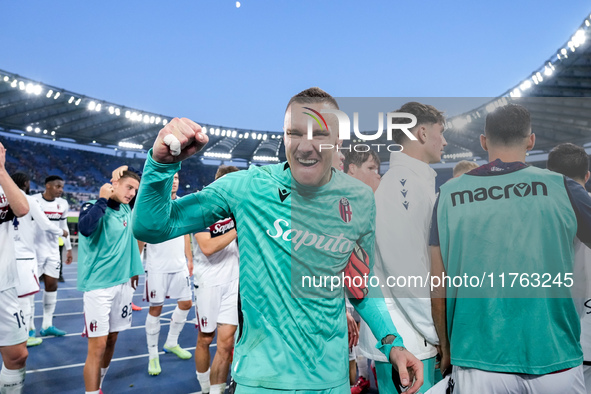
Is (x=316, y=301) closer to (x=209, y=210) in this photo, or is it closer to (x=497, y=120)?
(x=209, y=210)

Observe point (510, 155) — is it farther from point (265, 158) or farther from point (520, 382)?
point (265, 158)

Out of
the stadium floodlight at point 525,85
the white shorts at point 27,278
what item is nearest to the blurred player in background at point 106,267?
the white shorts at point 27,278

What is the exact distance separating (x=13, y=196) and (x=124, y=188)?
1.11 metres

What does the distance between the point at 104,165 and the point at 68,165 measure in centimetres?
278

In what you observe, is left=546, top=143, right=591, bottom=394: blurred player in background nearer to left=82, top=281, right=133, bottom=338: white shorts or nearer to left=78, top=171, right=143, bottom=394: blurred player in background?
left=78, top=171, right=143, bottom=394: blurred player in background

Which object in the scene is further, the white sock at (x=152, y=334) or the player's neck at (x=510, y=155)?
the white sock at (x=152, y=334)

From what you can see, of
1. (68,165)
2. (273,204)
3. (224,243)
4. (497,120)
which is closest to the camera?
(273,204)

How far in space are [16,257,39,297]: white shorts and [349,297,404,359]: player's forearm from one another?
489cm

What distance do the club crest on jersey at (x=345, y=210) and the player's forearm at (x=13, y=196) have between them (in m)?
2.58

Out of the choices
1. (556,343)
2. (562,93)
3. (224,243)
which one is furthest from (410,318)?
(562,93)

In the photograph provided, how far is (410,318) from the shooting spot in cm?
229

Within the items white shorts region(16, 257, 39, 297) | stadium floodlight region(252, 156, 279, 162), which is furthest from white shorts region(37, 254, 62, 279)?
stadium floodlight region(252, 156, 279, 162)

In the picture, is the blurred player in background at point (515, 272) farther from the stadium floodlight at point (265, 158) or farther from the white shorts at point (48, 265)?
the stadium floodlight at point (265, 158)

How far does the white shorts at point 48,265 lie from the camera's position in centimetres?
634
